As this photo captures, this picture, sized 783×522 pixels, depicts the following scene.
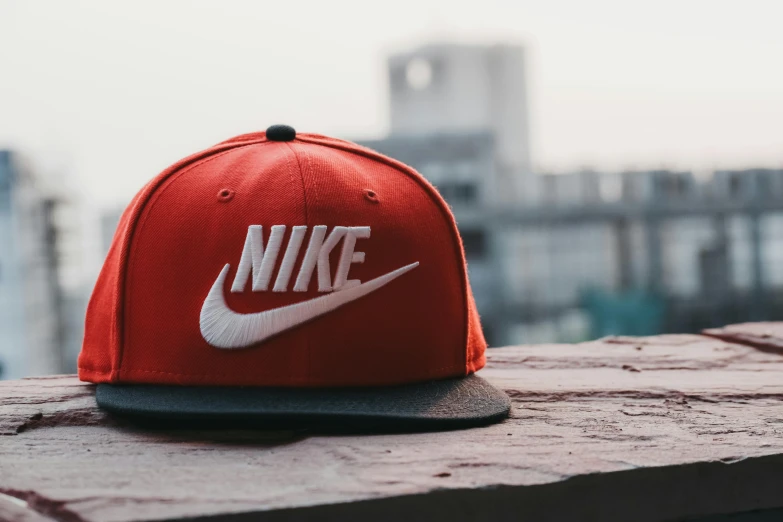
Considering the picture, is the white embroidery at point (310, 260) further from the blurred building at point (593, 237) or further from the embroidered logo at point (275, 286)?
the blurred building at point (593, 237)

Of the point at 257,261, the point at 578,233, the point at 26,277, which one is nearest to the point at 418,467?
the point at 257,261

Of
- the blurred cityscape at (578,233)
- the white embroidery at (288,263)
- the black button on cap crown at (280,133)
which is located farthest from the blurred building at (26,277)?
the white embroidery at (288,263)

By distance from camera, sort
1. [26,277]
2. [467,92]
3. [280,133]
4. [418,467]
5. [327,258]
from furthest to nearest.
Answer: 1. [467,92]
2. [26,277]
3. [280,133]
4. [327,258]
5. [418,467]

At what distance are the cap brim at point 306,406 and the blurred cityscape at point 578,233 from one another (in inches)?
227

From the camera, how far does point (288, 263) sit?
626 mm

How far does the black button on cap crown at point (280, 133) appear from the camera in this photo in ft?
2.48

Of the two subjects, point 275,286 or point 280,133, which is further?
point 280,133

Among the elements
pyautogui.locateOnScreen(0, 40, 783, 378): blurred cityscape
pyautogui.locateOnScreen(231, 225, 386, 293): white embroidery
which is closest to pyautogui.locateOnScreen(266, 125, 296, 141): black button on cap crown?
pyautogui.locateOnScreen(231, 225, 386, 293): white embroidery

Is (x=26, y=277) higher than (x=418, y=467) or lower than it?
lower

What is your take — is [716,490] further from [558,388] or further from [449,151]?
[449,151]

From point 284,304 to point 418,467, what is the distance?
0.17 meters

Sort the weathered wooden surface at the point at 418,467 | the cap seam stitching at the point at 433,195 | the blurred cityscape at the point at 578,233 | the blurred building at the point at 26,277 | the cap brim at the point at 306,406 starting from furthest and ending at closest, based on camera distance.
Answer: the blurred cityscape at the point at 578,233 < the blurred building at the point at 26,277 < the cap seam stitching at the point at 433,195 < the cap brim at the point at 306,406 < the weathered wooden surface at the point at 418,467

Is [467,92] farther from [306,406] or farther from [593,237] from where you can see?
[306,406]

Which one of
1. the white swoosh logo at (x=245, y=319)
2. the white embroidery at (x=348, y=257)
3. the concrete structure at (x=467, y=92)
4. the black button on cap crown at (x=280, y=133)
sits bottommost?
the white swoosh logo at (x=245, y=319)
